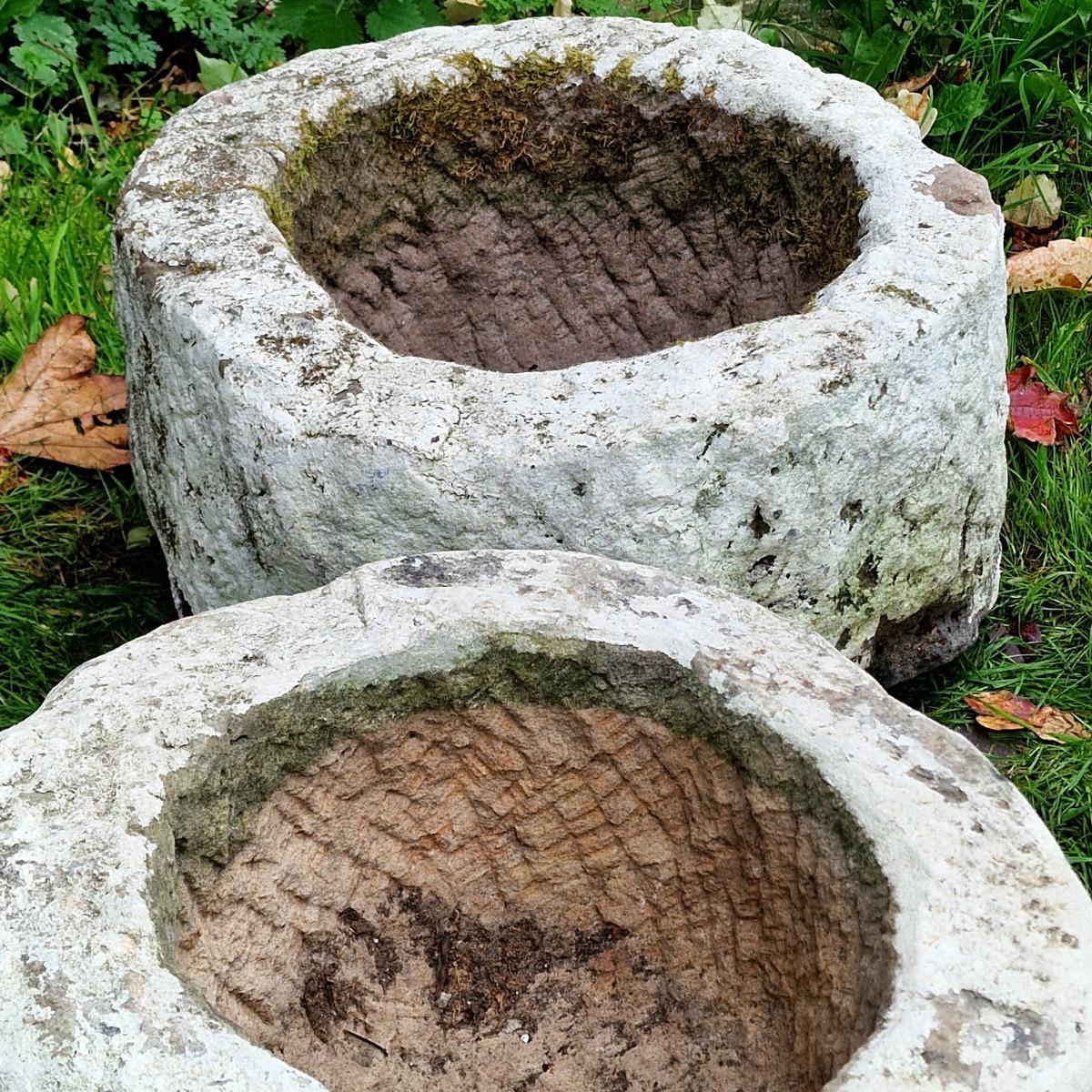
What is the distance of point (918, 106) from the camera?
339cm

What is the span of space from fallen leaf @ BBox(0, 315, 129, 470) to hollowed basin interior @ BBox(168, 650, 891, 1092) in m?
1.51

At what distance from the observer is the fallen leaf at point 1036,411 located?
116 inches

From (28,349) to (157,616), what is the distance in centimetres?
72

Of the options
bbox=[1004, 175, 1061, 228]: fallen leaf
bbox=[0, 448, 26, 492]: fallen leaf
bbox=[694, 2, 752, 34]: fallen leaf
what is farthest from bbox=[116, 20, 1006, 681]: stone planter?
bbox=[694, 2, 752, 34]: fallen leaf

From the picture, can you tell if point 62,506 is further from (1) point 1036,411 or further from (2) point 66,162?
(1) point 1036,411

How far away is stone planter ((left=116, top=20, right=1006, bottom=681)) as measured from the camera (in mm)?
1912

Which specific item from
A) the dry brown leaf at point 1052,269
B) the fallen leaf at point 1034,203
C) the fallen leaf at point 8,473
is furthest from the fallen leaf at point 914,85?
the fallen leaf at point 8,473

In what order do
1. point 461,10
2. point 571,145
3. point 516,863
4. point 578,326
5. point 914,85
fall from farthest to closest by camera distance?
point 461,10
point 914,85
point 578,326
point 571,145
point 516,863

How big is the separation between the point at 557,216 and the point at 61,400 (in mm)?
1103

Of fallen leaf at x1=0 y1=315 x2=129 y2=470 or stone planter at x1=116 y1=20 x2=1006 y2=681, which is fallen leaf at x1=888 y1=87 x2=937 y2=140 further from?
fallen leaf at x1=0 y1=315 x2=129 y2=470

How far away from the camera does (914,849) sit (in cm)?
145

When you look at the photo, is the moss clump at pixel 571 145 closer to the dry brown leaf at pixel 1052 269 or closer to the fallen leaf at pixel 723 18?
the dry brown leaf at pixel 1052 269

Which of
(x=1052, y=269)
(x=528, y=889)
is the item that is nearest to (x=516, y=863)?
(x=528, y=889)

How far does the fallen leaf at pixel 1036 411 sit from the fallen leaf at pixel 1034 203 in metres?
0.46
